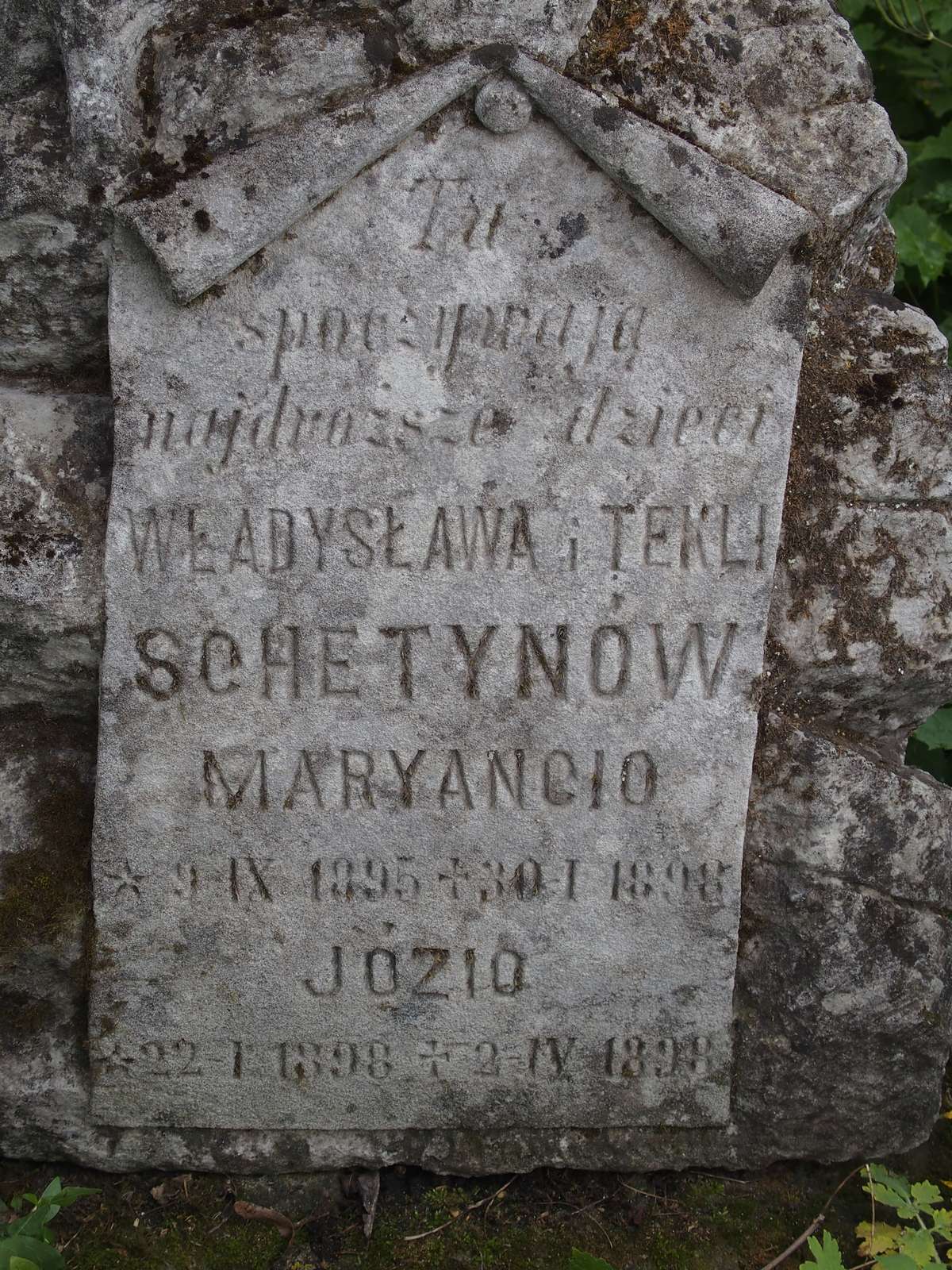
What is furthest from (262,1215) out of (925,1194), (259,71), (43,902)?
(259,71)

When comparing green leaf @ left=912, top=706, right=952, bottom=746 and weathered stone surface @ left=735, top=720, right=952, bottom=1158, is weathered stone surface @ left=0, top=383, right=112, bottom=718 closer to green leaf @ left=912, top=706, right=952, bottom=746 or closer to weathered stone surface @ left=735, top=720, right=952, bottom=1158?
weathered stone surface @ left=735, top=720, right=952, bottom=1158

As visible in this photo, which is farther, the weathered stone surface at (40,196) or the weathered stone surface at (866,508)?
the weathered stone surface at (866,508)

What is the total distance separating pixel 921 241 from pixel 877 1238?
262 cm

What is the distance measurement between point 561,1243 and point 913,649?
145 cm

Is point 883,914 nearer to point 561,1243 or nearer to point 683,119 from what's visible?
point 561,1243

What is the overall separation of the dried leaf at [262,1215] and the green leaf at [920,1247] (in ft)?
4.18

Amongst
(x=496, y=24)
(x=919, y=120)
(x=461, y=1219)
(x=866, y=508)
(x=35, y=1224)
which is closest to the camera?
(x=496, y=24)

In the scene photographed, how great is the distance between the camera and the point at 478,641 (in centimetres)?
246

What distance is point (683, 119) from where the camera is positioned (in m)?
2.34

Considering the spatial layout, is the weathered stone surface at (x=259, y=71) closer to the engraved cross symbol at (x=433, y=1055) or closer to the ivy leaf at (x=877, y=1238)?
the engraved cross symbol at (x=433, y=1055)

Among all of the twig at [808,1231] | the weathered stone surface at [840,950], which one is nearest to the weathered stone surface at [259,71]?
the weathered stone surface at [840,950]

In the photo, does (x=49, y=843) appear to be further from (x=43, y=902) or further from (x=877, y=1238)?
(x=877, y=1238)

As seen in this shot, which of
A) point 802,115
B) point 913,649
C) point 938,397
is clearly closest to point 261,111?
point 802,115

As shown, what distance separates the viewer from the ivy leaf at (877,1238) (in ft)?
8.64
